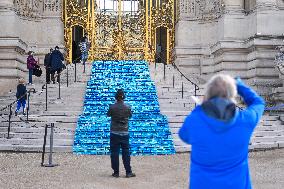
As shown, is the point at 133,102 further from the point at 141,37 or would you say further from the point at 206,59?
the point at 141,37

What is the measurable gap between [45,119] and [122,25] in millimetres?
12706

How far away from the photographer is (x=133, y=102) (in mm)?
19750

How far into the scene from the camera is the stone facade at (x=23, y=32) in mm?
24297

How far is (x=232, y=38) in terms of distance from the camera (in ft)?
83.3

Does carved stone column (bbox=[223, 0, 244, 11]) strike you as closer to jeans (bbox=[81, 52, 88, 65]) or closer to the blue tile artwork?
the blue tile artwork

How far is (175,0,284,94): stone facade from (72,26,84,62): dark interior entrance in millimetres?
4815

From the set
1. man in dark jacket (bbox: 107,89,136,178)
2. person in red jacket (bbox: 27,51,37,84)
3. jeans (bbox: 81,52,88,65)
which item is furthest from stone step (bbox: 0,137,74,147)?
jeans (bbox: 81,52,88,65)

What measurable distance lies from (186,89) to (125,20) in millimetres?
8731

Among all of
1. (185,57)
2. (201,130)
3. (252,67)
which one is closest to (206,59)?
(185,57)

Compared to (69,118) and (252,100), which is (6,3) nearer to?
(69,118)

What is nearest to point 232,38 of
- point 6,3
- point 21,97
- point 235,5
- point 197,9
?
point 235,5

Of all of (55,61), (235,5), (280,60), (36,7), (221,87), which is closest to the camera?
(221,87)

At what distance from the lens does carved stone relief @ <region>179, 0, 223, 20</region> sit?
2764 cm

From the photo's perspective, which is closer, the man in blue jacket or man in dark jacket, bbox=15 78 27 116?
the man in blue jacket
